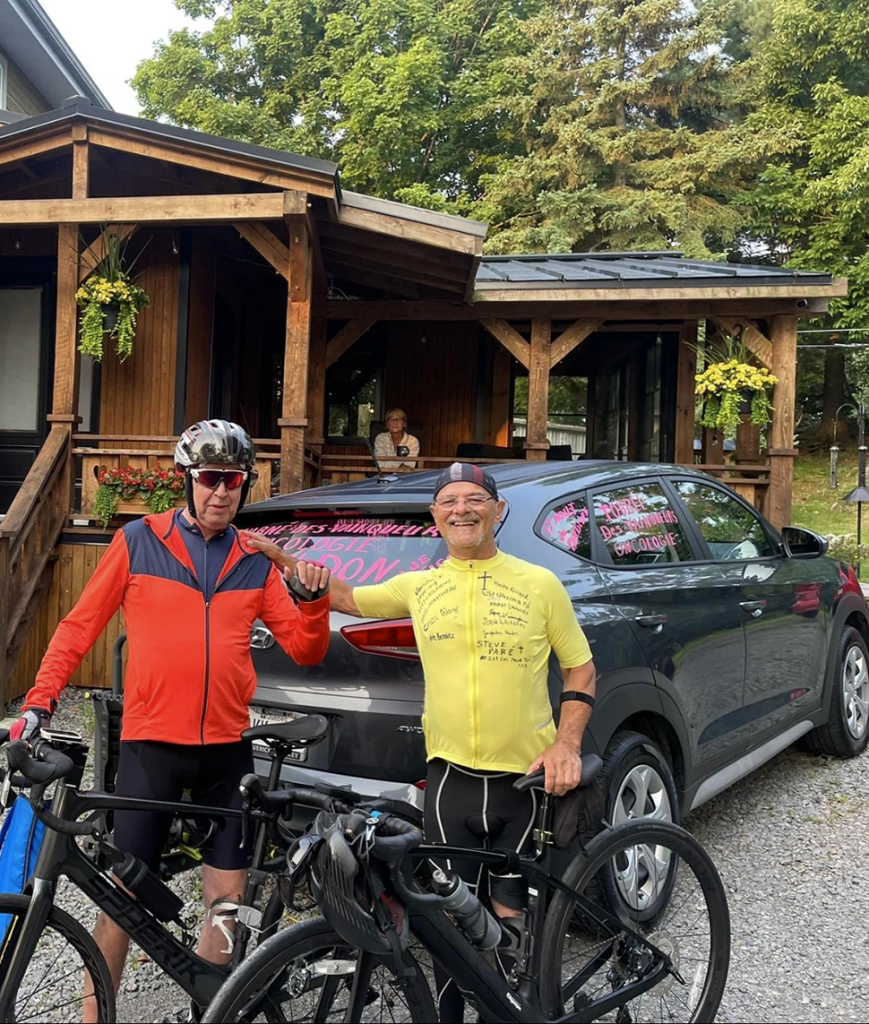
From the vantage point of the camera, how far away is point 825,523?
19.5m

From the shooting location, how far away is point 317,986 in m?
1.95

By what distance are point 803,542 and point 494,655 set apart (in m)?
3.14

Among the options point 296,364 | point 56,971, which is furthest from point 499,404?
point 56,971

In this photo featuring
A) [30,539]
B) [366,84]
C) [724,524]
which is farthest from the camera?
[366,84]

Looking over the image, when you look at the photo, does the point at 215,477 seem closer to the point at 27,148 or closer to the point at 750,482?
the point at 27,148

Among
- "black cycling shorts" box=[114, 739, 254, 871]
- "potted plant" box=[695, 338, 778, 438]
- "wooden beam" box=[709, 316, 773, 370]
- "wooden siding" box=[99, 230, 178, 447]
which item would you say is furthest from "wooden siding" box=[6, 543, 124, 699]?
"wooden beam" box=[709, 316, 773, 370]

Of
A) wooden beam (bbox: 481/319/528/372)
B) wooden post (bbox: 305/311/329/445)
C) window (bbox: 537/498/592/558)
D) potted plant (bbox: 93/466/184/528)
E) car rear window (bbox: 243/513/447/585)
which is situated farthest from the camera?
wooden post (bbox: 305/311/329/445)

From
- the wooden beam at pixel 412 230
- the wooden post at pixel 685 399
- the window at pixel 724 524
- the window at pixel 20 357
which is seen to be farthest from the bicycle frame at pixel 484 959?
the wooden post at pixel 685 399

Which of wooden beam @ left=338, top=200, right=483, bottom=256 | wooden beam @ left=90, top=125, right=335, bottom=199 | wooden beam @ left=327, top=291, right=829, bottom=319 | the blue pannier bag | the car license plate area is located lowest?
the blue pannier bag

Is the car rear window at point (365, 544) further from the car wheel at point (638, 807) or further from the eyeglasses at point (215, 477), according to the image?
the car wheel at point (638, 807)

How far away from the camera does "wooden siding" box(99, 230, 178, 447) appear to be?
8.95 metres

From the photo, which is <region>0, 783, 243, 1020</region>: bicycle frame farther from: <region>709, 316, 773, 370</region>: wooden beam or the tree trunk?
the tree trunk

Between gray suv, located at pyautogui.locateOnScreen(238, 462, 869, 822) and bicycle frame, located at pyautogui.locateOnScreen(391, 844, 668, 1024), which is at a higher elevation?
gray suv, located at pyautogui.locateOnScreen(238, 462, 869, 822)

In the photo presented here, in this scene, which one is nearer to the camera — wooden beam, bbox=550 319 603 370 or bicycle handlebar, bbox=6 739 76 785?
bicycle handlebar, bbox=6 739 76 785
